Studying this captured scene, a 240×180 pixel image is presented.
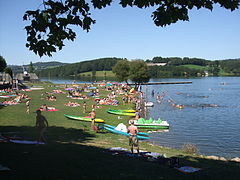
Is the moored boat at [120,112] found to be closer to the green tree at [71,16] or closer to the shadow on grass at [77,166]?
the shadow on grass at [77,166]

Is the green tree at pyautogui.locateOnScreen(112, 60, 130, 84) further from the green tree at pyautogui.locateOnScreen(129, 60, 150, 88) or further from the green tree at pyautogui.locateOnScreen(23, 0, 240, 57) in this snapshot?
the green tree at pyautogui.locateOnScreen(23, 0, 240, 57)

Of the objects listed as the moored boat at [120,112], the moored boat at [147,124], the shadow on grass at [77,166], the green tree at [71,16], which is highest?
the green tree at [71,16]

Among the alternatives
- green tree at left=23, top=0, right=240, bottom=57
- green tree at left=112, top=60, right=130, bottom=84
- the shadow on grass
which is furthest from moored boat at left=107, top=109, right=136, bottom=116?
green tree at left=112, top=60, right=130, bottom=84

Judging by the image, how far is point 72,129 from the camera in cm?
2183

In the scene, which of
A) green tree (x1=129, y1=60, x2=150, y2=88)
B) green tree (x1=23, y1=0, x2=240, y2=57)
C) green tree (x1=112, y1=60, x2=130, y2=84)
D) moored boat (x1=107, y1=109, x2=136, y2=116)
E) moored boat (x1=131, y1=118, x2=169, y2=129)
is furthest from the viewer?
green tree (x1=112, y1=60, x2=130, y2=84)

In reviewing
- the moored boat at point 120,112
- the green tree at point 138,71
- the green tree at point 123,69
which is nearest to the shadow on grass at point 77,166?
the moored boat at point 120,112

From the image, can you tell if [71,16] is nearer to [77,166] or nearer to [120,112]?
[77,166]

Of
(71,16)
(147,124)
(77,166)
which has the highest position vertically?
(71,16)

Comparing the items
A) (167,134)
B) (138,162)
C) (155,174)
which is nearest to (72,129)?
(167,134)

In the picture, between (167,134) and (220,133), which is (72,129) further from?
(220,133)

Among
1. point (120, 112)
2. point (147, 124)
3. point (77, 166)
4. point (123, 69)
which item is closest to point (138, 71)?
point (123, 69)

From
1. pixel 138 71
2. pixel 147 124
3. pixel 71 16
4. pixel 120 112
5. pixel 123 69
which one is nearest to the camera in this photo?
pixel 71 16

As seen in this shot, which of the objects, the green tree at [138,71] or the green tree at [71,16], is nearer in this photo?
the green tree at [71,16]

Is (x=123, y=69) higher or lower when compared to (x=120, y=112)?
higher
